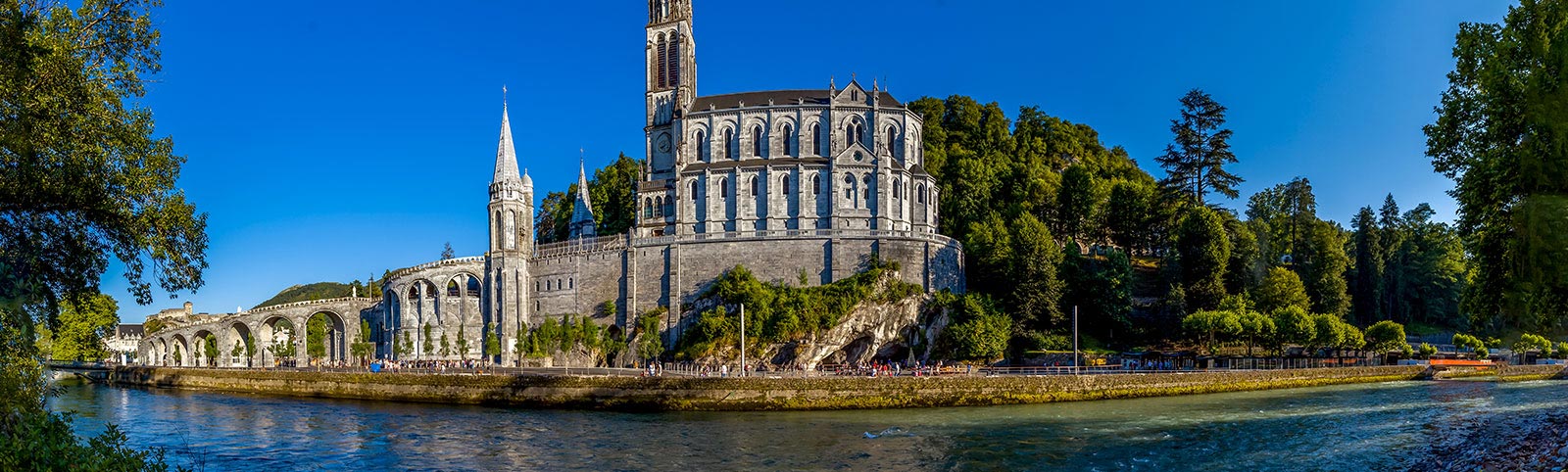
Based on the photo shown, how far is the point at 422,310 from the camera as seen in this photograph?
62156 mm

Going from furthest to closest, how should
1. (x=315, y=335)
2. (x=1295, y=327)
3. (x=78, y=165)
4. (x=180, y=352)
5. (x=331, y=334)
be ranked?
(x=180, y=352) → (x=331, y=334) → (x=315, y=335) → (x=1295, y=327) → (x=78, y=165)

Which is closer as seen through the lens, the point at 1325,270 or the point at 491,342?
the point at 491,342

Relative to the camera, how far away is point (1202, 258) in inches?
2450

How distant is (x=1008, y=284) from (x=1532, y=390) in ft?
81.6

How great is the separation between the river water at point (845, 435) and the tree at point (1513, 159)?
20.3ft

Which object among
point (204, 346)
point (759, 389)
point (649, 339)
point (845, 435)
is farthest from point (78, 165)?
point (204, 346)

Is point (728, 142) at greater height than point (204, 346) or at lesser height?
greater

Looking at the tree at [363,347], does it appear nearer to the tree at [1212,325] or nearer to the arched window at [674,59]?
the arched window at [674,59]

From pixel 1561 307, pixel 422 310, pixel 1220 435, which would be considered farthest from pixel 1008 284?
pixel 1561 307

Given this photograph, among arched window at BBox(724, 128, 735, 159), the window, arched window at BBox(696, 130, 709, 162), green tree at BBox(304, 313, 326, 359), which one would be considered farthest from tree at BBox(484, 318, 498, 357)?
the window

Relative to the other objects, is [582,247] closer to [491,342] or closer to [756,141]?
[491,342]

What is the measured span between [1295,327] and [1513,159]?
40.3 m

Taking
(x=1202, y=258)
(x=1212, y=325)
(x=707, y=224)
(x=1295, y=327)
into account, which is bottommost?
(x=1295, y=327)

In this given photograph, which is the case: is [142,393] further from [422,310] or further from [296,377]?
[422,310]
